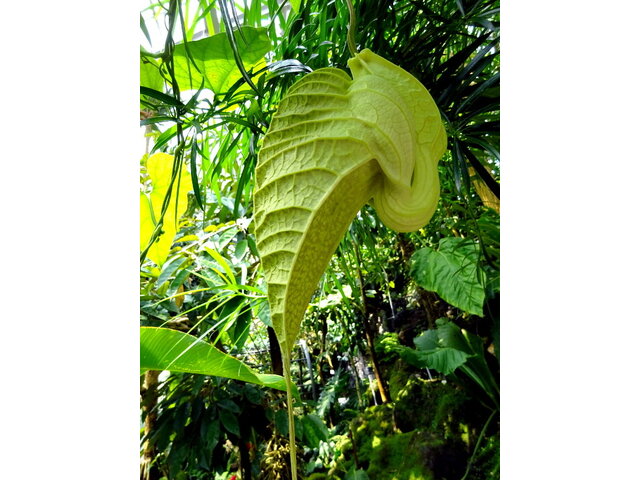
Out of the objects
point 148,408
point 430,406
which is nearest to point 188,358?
point 148,408

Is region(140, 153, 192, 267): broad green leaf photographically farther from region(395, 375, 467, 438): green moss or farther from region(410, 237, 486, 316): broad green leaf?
region(395, 375, 467, 438): green moss

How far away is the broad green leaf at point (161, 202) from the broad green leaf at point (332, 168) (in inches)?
18.1

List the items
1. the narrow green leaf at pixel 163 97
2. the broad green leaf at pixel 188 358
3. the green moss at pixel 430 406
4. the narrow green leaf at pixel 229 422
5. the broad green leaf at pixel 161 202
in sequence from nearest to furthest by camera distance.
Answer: the narrow green leaf at pixel 163 97 < the broad green leaf at pixel 188 358 < the broad green leaf at pixel 161 202 < the narrow green leaf at pixel 229 422 < the green moss at pixel 430 406

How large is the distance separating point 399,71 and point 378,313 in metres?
1.88

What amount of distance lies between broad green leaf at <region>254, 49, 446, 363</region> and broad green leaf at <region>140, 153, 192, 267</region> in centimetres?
46

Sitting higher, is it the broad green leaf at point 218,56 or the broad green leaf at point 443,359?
the broad green leaf at point 218,56

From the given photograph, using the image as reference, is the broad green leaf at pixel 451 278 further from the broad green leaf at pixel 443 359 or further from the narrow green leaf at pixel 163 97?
the narrow green leaf at pixel 163 97

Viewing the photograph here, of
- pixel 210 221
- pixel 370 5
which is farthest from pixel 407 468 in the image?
pixel 370 5

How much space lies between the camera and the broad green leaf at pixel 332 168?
0.17 meters

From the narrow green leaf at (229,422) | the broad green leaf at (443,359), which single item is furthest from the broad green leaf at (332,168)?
the broad green leaf at (443,359)

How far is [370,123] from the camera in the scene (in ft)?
0.57

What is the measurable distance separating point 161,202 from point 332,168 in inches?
25.6

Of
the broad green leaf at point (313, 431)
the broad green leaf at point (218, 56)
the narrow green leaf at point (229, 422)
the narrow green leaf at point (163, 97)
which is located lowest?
the broad green leaf at point (313, 431)
